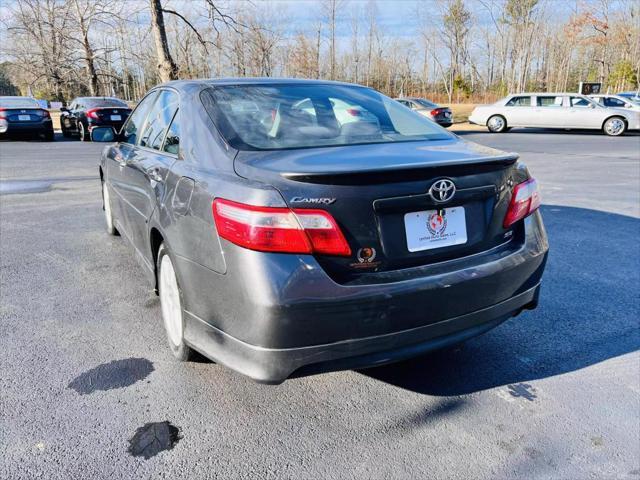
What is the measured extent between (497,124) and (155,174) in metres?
20.5

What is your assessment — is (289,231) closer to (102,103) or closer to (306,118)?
(306,118)

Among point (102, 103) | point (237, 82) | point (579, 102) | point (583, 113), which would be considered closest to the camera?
point (237, 82)

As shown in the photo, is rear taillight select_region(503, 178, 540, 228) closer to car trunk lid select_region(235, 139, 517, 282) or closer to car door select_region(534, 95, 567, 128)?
car trunk lid select_region(235, 139, 517, 282)

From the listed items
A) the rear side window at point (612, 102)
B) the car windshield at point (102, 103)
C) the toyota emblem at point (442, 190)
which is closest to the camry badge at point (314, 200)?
the toyota emblem at point (442, 190)

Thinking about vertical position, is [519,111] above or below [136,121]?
below

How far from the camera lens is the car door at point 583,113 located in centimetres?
1927

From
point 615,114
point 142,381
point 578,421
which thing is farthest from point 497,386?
point 615,114

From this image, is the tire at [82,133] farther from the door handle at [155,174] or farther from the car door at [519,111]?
the car door at [519,111]

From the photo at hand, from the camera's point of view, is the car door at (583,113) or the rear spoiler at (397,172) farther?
the car door at (583,113)

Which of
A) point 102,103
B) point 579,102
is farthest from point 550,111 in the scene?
point 102,103

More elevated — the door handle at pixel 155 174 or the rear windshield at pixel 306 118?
the rear windshield at pixel 306 118

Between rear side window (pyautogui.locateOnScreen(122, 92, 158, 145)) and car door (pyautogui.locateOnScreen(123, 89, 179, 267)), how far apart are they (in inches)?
6.3

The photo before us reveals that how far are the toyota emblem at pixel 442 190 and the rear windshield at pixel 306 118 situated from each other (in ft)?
1.93

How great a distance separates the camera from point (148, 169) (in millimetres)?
3037
